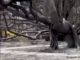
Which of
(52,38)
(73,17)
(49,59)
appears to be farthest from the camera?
(73,17)

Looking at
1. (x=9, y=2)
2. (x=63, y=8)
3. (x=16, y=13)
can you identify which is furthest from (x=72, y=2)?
(x=9, y=2)

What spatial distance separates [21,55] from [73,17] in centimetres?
534

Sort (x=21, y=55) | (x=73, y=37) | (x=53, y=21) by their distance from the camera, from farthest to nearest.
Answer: (x=73, y=37)
(x=53, y=21)
(x=21, y=55)

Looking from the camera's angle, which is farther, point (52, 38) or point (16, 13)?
point (52, 38)

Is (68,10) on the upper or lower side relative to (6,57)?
upper

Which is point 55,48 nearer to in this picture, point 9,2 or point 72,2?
point 72,2

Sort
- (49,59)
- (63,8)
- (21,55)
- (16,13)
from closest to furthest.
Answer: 1. (49,59)
2. (21,55)
3. (16,13)
4. (63,8)

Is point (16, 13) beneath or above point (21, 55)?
above

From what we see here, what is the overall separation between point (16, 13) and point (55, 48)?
102 inches

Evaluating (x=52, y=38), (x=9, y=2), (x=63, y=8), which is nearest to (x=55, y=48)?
(x=52, y=38)

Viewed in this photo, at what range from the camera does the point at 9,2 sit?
7.76 ft

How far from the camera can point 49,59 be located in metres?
3.94

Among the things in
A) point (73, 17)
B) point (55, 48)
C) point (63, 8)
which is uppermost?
point (63, 8)

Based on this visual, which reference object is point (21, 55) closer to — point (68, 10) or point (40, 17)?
point (40, 17)
